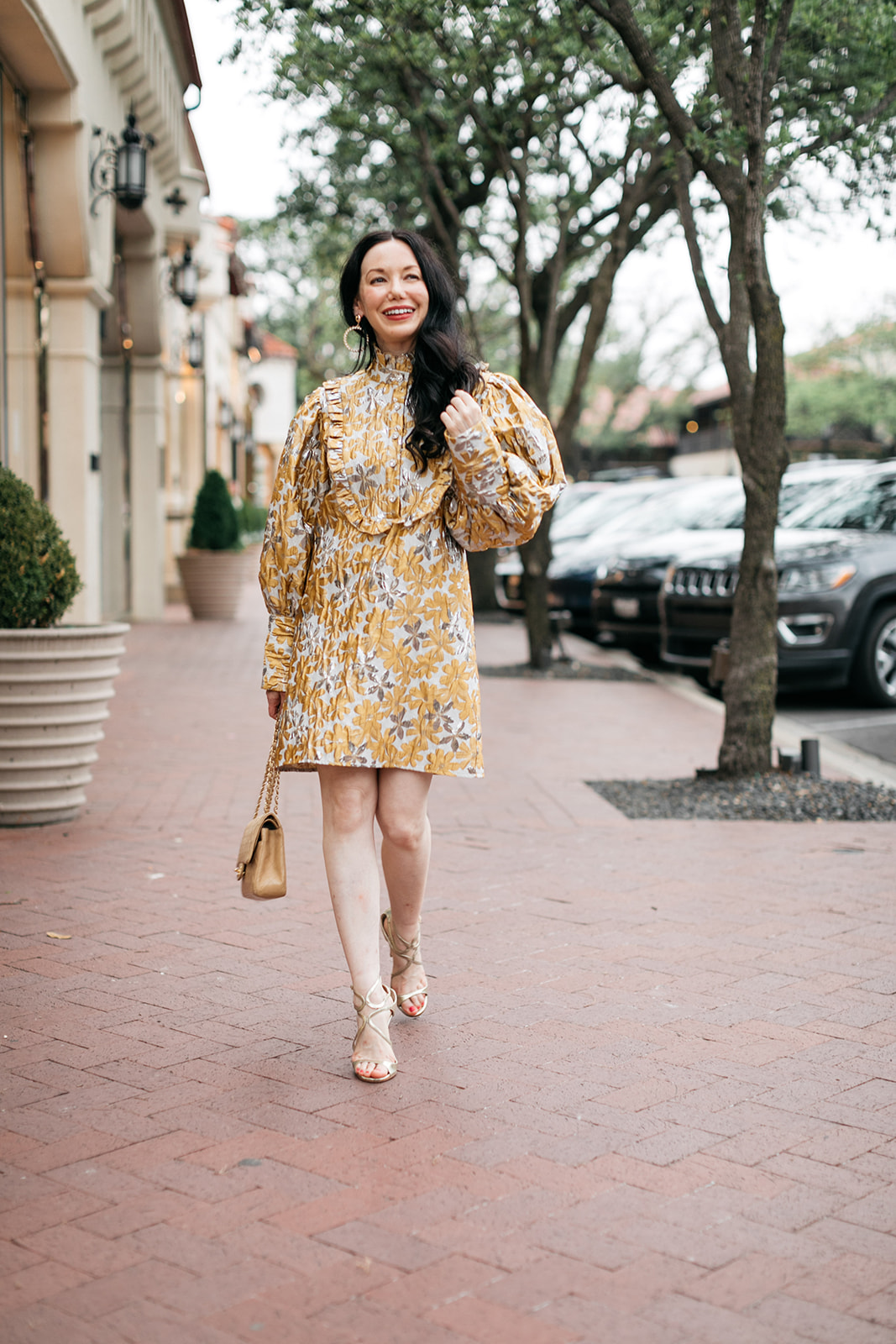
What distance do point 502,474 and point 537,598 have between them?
10155mm

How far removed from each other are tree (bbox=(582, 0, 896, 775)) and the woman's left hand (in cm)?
416

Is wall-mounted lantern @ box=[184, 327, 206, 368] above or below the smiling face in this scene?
above

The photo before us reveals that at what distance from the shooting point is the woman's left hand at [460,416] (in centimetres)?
355

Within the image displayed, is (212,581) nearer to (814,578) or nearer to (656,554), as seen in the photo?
(656,554)

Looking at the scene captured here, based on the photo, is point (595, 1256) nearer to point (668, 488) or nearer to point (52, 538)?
point (52, 538)

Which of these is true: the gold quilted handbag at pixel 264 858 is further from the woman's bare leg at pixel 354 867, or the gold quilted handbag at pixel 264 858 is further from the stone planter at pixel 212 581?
the stone planter at pixel 212 581

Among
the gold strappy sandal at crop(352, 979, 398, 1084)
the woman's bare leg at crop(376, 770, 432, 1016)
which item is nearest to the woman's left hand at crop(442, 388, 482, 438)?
the woman's bare leg at crop(376, 770, 432, 1016)

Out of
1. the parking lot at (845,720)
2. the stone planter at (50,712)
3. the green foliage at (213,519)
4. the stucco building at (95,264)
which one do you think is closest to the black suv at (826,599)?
the parking lot at (845,720)

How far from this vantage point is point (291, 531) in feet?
12.5

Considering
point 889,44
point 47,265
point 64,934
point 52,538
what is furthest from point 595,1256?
point 47,265

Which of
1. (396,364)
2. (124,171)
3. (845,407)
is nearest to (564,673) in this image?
(124,171)

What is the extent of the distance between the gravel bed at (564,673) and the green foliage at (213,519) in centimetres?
593

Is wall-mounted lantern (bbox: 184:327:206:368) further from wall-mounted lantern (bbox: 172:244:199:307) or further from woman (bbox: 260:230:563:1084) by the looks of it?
woman (bbox: 260:230:563:1084)

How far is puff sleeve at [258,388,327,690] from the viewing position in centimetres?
376
